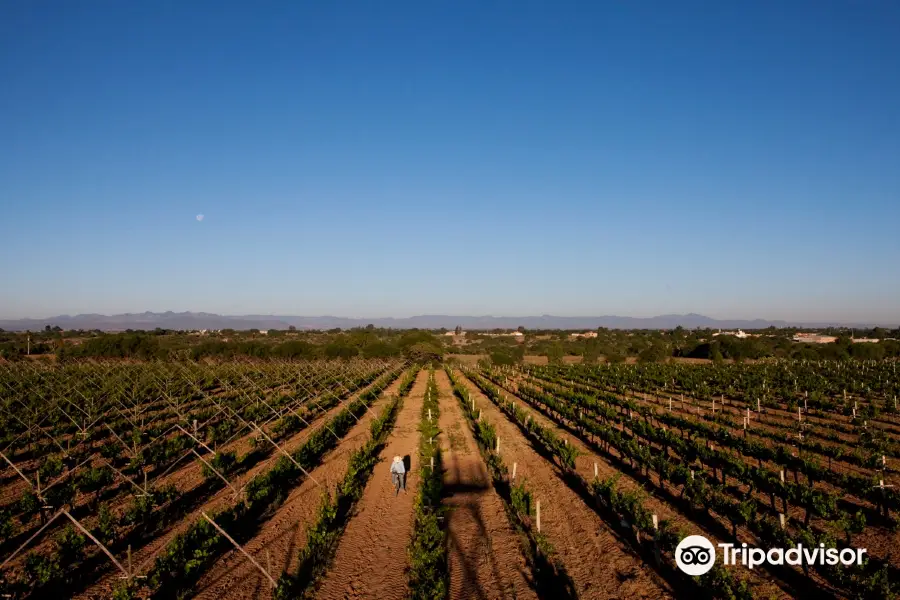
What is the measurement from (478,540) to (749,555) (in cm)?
556

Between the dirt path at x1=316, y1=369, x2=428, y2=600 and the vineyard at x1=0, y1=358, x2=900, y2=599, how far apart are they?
0.05 meters

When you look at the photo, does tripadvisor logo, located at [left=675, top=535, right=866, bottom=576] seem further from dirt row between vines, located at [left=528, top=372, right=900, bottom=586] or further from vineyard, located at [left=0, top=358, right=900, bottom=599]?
dirt row between vines, located at [left=528, top=372, right=900, bottom=586]

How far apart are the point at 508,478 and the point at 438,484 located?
286cm

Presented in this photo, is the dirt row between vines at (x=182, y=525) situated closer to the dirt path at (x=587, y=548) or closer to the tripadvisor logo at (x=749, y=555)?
the dirt path at (x=587, y=548)

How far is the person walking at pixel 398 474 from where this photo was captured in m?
14.4

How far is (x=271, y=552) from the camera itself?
10.8 m

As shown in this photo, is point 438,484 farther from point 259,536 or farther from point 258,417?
point 258,417

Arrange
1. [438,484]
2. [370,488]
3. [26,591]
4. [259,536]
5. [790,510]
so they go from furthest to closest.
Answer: [370,488] → [438,484] → [790,510] → [259,536] → [26,591]

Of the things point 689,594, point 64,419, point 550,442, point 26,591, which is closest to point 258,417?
point 64,419

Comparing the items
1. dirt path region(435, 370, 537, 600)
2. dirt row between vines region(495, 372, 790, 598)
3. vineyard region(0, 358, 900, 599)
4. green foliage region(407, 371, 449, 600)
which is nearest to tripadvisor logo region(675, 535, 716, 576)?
vineyard region(0, 358, 900, 599)

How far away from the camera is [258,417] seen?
25891 mm

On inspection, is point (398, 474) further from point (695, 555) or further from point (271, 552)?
point (695, 555)

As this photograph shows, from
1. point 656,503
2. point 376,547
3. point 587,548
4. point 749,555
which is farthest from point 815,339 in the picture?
point 376,547

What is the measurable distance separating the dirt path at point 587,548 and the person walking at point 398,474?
3.74 metres
